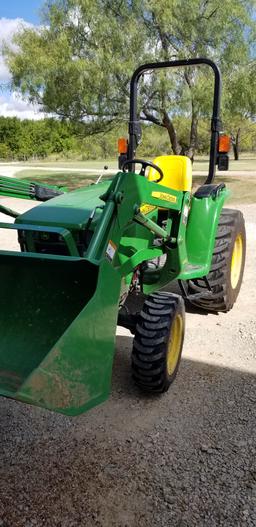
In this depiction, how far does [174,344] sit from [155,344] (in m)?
0.33

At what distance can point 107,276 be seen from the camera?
2520 mm

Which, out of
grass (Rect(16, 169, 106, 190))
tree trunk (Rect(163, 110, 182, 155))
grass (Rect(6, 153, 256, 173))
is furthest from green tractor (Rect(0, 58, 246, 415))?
grass (Rect(6, 153, 256, 173))

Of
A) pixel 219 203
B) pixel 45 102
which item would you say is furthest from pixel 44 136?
pixel 219 203

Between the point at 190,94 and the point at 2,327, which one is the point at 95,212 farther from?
the point at 190,94

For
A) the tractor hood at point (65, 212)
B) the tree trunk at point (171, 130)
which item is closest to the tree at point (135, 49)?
the tree trunk at point (171, 130)

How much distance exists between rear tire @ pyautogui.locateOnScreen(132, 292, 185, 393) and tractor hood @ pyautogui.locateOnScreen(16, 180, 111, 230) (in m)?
0.74

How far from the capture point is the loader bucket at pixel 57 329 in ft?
6.75

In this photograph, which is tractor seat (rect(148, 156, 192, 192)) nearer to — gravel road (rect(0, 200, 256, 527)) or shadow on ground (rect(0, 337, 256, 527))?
gravel road (rect(0, 200, 256, 527))

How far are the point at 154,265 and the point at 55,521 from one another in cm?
213

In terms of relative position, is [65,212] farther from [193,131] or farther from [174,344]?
[193,131]

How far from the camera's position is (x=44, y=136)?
171 feet

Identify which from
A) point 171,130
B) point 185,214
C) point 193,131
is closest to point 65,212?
point 185,214

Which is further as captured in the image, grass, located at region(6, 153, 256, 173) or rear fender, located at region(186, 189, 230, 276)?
grass, located at region(6, 153, 256, 173)

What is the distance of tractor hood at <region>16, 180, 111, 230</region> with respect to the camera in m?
3.41
